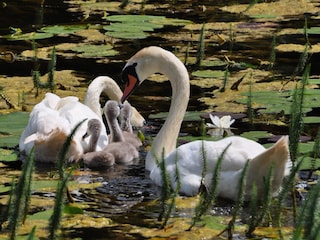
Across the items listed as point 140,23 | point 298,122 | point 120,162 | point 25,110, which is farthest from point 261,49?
point 298,122

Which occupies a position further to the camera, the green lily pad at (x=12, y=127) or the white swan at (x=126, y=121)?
the white swan at (x=126, y=121)

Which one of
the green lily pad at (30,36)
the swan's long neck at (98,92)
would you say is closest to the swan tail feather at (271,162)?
the swan's long neck at (98,92)

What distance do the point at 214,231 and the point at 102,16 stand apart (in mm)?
7805

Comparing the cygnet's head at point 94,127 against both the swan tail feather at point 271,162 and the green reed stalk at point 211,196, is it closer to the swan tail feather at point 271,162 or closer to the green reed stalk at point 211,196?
the swan tail feather at point 271,162

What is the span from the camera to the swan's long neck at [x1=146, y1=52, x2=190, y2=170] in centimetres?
737

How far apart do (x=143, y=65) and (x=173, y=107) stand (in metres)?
0.48

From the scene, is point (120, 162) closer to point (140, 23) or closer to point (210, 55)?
point (210, 55)

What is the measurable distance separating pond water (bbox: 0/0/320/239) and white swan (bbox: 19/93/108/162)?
0.50ft

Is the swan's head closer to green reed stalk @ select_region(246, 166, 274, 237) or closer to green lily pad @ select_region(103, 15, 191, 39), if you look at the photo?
green reed stalk @ select_region(246, 166, 274, 237)

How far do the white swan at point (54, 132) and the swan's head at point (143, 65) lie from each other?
0.37 m

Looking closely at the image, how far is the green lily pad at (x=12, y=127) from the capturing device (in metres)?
7.77

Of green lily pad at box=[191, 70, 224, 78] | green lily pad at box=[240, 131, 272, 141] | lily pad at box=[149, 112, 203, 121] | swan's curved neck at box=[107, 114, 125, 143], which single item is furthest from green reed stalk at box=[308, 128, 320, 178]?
green lily pad at box=[191, 70, 224, 78]

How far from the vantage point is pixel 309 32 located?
11773 millimetres

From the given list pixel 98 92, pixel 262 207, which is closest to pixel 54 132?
pixel 98 92
